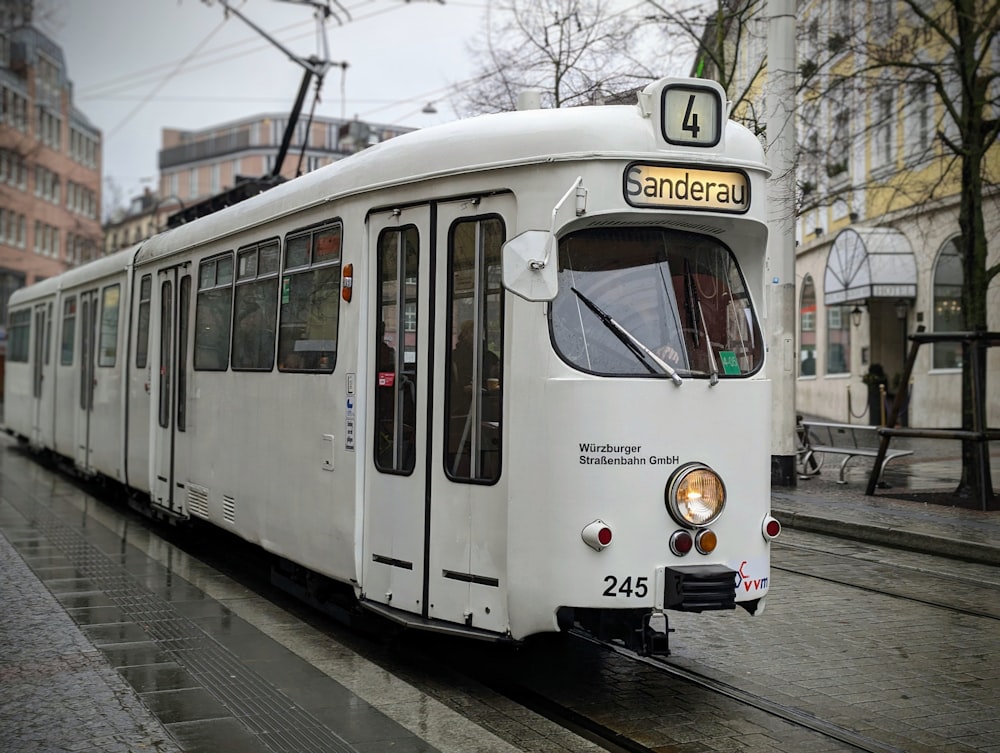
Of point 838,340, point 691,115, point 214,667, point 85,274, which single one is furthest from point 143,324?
point 838,340

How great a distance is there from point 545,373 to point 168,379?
6.97m

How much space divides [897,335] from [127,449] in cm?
2468

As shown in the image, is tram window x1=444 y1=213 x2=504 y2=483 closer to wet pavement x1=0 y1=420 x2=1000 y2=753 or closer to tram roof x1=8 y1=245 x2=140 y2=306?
wet pavement x1=0 y1=420 x2=1000 y2=753

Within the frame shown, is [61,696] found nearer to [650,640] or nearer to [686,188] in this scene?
[650,640]

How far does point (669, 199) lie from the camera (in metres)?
6.62

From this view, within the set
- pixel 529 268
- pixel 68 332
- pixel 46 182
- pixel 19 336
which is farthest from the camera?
pixel 46 182

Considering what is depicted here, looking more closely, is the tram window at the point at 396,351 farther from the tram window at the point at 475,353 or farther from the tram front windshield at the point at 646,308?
the tram front windshield at the point at 646,308

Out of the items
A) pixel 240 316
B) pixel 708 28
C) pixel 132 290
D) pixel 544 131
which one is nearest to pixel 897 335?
pixel 708 28

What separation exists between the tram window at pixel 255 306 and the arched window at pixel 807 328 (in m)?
31.0

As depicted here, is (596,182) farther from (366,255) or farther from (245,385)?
(245,385)

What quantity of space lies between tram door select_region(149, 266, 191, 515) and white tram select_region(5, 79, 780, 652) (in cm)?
392

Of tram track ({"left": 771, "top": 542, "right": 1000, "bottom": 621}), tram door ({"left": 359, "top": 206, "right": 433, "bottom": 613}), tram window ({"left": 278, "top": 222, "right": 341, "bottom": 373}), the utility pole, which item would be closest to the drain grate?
tram door ({"left": 359, "top": 206, "right": 433, "bottom": 613})

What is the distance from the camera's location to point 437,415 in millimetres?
7047

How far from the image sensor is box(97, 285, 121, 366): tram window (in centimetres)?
1533
